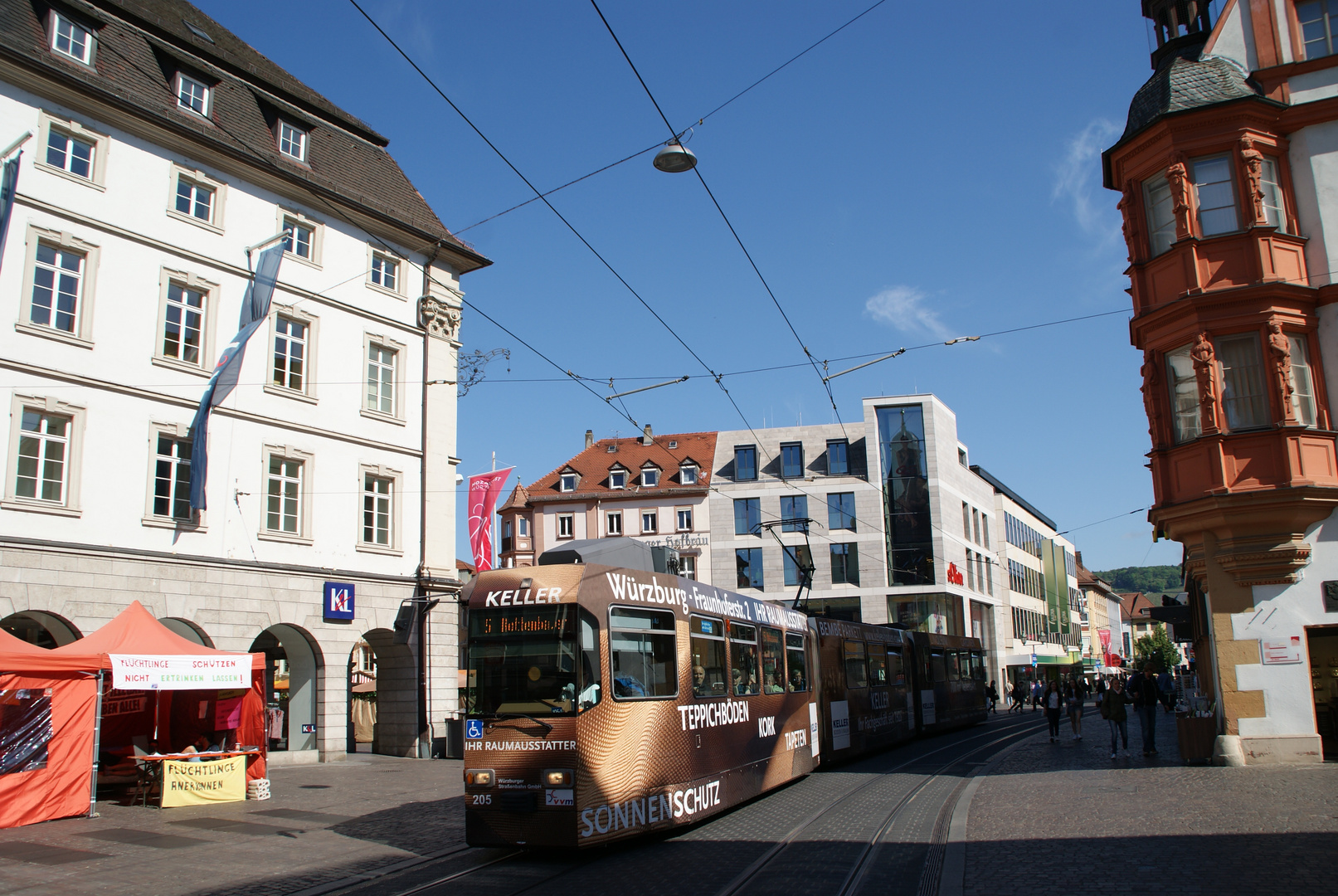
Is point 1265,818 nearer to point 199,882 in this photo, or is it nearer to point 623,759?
point 623,759

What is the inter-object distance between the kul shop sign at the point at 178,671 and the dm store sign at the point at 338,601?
700 cm

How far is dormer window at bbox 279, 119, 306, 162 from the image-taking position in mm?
25859

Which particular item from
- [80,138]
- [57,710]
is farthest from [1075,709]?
[80,138]

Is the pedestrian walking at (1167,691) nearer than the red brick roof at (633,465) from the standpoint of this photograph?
Yes

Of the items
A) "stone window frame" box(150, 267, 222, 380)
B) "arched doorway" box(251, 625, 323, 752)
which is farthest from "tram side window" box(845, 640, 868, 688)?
"stone window frame" box(150, 267, 222, 380)

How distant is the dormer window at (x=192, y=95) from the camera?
2311 cm

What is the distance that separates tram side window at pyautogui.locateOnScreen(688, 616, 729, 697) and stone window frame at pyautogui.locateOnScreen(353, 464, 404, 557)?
48.6 ft

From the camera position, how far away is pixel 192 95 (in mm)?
23500

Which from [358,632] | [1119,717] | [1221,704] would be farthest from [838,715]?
[358,632]

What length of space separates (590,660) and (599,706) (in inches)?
18.7

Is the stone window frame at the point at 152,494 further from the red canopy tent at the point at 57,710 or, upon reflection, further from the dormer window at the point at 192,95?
the dormer window at the point at 192,95

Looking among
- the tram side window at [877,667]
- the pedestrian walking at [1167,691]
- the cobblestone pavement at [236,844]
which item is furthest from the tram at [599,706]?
the pedestrian walking at [1167,691]

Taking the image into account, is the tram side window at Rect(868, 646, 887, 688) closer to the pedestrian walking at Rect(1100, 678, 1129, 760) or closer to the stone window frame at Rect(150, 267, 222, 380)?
the pedestrian walking at Rect(1100, 678, 1129, 760)

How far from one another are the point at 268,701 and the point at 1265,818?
28903mm
